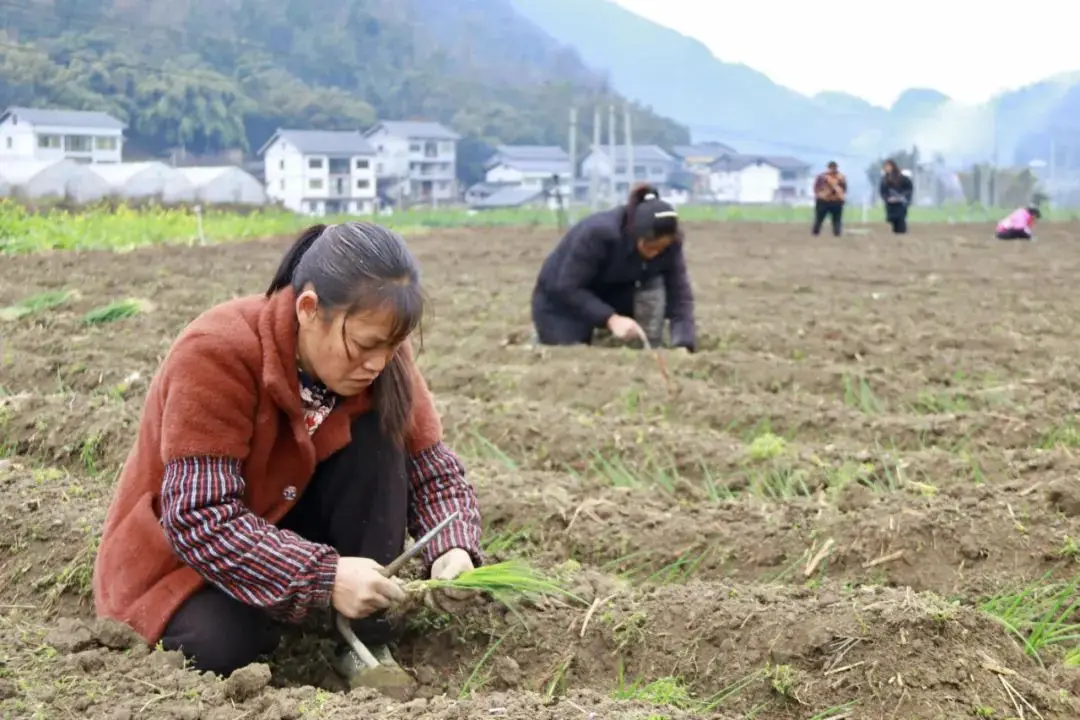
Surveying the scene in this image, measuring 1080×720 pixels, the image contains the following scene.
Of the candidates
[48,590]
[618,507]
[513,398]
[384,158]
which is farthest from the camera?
[384,158]

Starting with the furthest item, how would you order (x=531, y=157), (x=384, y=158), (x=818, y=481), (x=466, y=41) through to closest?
(x=466, y=41) < (x=531, y=157) < (x=384, y=158) < (x=818, y=481)

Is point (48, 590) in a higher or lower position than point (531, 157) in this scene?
lower

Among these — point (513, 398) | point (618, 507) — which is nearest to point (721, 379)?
point (513, 398)

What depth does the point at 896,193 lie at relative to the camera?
1944cm

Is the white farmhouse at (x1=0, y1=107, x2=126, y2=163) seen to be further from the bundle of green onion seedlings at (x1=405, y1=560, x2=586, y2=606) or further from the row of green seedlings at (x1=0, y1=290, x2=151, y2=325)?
the bundle of green onion seedlings at (x1=405, y1=560, x2=586, y2=606)

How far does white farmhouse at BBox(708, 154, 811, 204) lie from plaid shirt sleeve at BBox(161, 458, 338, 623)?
77.1 metres

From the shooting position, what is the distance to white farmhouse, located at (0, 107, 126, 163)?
2589 cm

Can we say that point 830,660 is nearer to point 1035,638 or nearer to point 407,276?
point 1035,638

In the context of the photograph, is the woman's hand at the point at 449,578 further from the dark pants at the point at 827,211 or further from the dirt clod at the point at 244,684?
the dark pants at the point at 827,211

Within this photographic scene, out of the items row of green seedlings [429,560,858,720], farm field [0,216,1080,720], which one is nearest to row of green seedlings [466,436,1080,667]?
farm field [0,216,1080,720]

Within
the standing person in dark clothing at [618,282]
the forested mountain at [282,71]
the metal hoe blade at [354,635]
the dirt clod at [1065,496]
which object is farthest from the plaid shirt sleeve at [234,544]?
the forested mountain at [282,71]

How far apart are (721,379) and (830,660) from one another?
3.50 m

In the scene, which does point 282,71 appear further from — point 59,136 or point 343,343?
point 343,343

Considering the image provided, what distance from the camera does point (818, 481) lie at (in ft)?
13.6
